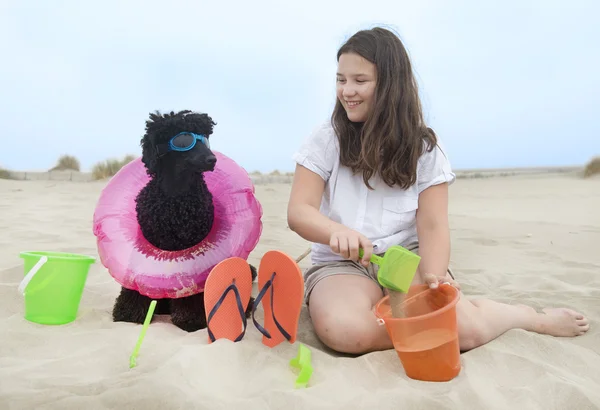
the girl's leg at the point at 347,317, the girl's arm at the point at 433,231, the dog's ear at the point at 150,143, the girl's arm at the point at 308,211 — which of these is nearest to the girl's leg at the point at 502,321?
the girl's arm at the point at 433,231

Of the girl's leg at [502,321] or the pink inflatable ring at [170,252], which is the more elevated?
the pink inflatable ring at [170,252]

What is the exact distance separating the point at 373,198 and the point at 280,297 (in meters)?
0.63

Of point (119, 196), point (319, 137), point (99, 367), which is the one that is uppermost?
point (319, 137)

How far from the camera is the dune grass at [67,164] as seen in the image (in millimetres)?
9609

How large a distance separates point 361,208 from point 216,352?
882 mm

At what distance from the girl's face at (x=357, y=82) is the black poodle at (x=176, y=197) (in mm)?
560

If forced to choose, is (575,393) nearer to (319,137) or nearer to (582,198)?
(319,137)

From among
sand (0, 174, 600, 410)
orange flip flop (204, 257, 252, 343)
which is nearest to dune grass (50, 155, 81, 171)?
sand (0, 174, 600, 410)

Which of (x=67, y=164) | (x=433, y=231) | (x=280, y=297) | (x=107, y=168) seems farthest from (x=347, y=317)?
(x=67, y=164)

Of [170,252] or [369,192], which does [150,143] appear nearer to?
[170,252]

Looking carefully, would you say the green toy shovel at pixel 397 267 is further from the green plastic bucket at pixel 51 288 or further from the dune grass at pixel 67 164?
the dune grass at pixel 67 164

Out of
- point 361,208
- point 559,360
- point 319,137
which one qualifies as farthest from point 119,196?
point 559,360

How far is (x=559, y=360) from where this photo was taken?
5.83 feet

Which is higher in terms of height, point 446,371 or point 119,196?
point 119,196
